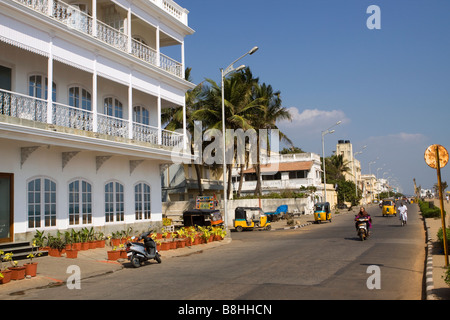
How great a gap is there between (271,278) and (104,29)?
1354cm

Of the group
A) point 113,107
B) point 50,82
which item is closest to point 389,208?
point 113,107

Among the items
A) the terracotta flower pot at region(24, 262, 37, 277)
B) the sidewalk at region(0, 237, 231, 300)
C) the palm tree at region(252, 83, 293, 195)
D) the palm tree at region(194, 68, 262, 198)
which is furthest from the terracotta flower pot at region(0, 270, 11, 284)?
the palm tree at region(252, 83, 293, 195)

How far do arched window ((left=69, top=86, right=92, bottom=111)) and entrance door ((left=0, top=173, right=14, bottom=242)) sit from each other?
4630 millimetres

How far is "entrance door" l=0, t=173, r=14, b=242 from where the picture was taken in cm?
1437

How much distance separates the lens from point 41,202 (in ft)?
51.6

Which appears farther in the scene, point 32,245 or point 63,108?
point 63,108

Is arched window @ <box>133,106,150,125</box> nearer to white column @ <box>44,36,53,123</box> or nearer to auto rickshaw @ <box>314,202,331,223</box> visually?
white column @ <box>44,36,53,123</box>

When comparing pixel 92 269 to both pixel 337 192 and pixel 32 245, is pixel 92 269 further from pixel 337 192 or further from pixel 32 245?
pixel 337 192

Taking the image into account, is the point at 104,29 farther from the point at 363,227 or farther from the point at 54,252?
the point at 363,227

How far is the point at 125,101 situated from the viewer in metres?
21.4

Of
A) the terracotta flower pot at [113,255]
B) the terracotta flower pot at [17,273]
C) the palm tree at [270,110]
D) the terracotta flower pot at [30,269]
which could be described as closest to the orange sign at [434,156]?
the terracotta flower pot at [113,255]
